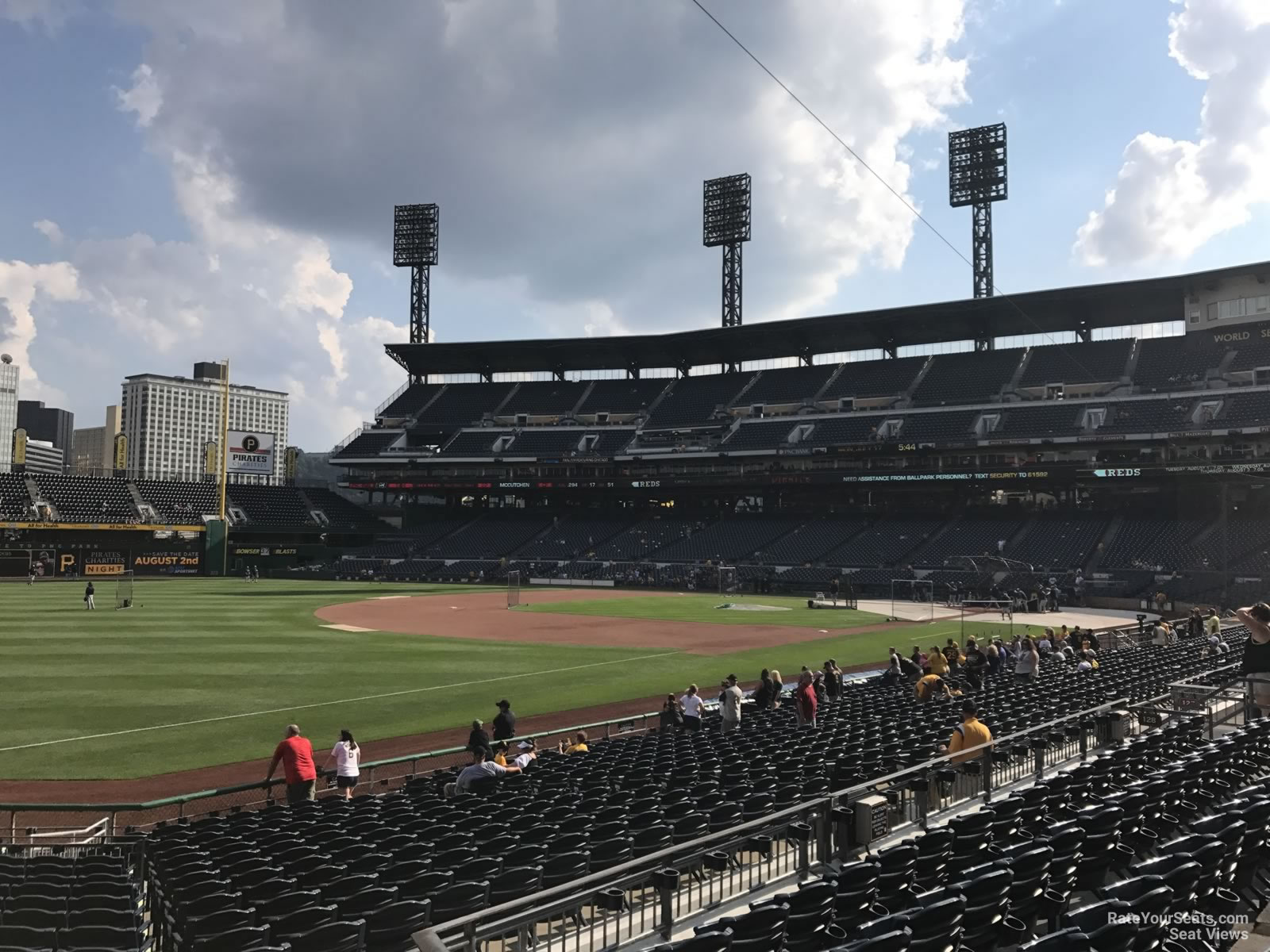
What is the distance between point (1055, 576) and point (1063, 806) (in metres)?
49.3

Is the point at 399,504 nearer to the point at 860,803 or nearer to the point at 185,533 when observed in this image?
the point at 185,533

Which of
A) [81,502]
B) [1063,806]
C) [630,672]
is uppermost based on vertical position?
[81,502]

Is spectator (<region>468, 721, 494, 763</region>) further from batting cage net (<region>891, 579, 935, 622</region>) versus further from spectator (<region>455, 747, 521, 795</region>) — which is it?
batting cage net (<region>891, 579, 935, 622</region>)

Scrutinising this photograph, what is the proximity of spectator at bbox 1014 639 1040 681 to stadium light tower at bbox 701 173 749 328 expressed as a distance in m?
62.3

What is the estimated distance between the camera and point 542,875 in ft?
25.4

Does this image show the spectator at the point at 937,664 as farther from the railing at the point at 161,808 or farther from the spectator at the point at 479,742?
the spectator at the point at 479,742

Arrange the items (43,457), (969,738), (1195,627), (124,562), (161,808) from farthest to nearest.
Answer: (43,457), (124,562), (1195,627), (161,808), (969,738)

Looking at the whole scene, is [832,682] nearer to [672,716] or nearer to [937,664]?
[937,664]

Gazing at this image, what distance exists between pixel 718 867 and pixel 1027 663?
1535 cm

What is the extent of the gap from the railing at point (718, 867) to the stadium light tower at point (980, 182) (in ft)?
216

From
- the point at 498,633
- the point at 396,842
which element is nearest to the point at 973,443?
the point at 498,633

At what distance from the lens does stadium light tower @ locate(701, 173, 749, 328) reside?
8181cm

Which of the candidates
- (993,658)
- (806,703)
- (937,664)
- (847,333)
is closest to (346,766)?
(806,703)

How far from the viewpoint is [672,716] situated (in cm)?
1802
